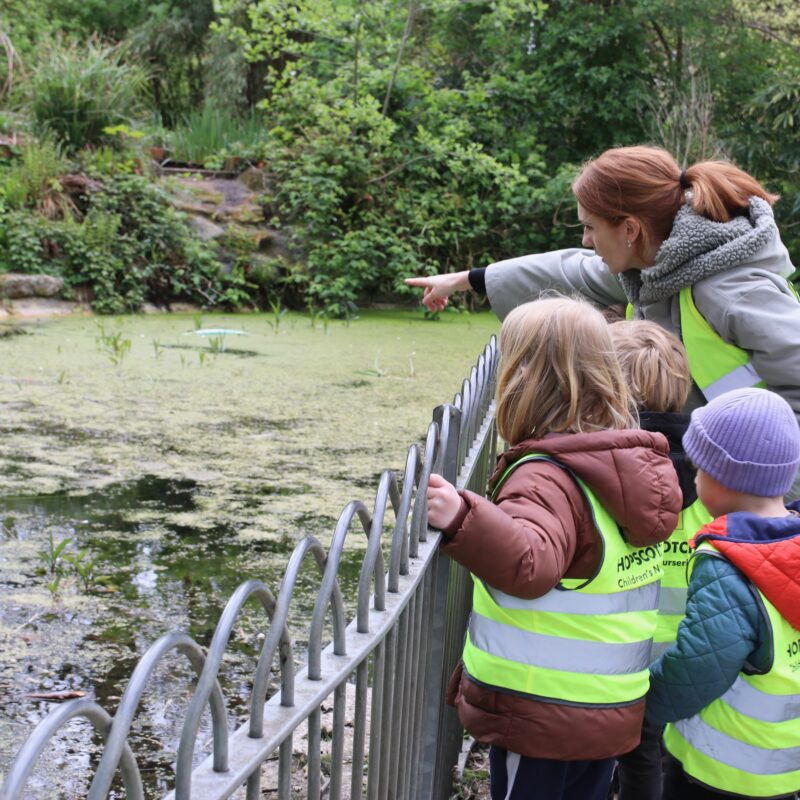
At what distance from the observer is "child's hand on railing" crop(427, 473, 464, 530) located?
4.52 ft

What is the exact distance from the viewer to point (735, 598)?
148 centimetres

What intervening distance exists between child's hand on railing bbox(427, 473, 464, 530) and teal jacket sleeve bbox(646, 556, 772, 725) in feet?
1.23

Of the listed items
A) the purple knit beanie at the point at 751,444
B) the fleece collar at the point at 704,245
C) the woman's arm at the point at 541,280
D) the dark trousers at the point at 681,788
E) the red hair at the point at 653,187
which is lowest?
the dark trousers at the point at 681,788

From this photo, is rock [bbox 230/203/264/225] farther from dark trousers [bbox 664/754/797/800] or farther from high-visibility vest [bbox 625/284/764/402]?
dark trousers [bbox 664/754/797/800]

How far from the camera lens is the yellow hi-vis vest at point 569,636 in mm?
1454

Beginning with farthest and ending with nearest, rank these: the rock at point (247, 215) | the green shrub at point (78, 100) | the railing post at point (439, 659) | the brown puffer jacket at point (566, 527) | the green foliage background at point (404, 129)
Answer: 1. the rock at point (247, 215)
2. the green shrub at point (78, 100)
3. the green foliage background at point (404, 129)
4. the railing post at point (439, 659)
5. the brown puffer jacket at point (566, 527)

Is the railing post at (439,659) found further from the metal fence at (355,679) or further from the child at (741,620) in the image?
the child at (741,620)

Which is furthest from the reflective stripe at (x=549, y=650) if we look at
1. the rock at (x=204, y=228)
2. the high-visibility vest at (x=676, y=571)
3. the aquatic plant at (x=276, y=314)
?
the rock at (x=204, y=228)

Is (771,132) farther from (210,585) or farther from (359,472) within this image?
(210,585)

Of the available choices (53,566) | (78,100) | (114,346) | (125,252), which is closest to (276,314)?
(125,252)

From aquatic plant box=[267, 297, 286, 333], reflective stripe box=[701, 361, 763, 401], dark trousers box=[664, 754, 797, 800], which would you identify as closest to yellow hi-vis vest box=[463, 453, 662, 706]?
dark trousers box=[664, 754, 797, 800]

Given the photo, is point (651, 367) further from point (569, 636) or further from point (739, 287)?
point (569, 636)

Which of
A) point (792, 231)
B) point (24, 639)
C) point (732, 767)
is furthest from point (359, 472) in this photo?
point (792, 231)

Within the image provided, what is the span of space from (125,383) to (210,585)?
9.38 feet
